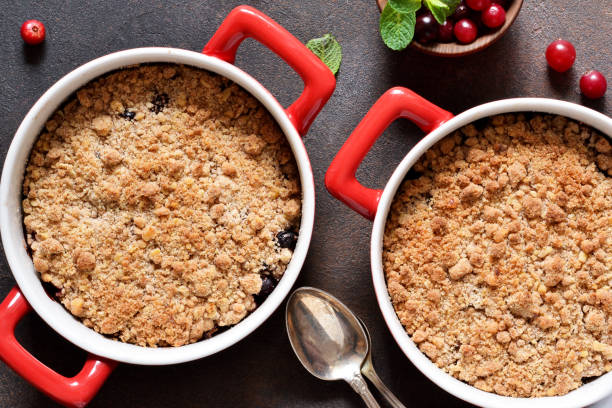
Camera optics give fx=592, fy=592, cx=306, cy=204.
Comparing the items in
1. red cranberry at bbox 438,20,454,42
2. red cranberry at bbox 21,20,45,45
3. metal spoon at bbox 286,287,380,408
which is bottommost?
metal spoon at bbox 286,287,380,408

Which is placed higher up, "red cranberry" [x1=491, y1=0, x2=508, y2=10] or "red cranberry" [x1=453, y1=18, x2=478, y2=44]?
"red cranberry" [x1=491, y1=0, x2=508, y2=10]

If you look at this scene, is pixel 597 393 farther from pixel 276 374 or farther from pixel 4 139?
pixel 4 139

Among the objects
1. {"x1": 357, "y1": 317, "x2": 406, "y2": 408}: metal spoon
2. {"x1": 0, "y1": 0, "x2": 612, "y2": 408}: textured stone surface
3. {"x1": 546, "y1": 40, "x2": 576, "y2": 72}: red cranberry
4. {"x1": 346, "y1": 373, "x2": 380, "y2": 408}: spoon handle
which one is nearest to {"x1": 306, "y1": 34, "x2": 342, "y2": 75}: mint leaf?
{"x1": 0, "y1": 0, "x2": 612, "y2": 408}: textured stone surface

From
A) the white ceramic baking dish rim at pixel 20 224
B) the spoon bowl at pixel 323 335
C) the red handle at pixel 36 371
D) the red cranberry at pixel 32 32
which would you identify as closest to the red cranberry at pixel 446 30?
the white ceramic baking dish rim at pixel 20 224

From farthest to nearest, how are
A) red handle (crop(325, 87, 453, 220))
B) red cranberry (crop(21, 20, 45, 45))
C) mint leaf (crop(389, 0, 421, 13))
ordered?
red cranberry (crop(21, 20, 45, 45))
mint leaf (crop(389, 0, 421, 13))
red handle (crop(325, 87, 453, 220))

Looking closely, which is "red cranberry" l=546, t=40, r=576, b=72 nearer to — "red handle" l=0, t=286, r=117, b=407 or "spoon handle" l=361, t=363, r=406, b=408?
"spoon handle" l=361, t=363, r=406, b=408
